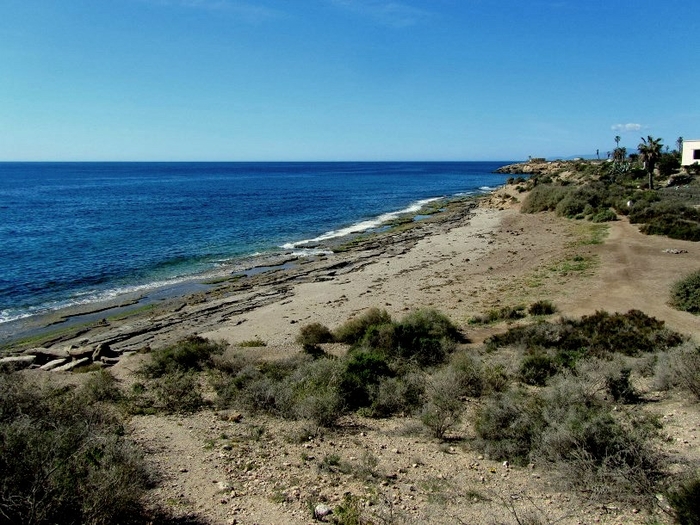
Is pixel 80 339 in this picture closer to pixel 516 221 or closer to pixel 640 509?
pixel 640 509

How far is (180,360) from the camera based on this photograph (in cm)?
1520

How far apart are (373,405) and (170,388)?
5331 mm

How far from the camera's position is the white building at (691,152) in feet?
216

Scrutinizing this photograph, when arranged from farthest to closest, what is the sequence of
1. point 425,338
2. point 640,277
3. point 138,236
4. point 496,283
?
point 138,236 → point 496,283 → point 640,277 → point 425,338

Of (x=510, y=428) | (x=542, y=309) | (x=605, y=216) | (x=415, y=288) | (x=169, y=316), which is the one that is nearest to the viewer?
(x=510, y=428)

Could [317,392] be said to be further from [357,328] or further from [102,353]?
[102,353]

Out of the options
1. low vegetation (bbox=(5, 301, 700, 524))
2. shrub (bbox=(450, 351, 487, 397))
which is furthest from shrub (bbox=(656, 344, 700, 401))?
shrub (bbox=(450, 351, 487, 397))

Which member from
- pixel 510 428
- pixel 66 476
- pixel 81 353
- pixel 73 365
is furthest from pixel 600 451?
pixel 81 353

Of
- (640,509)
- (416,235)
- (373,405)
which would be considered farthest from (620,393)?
(416,235)

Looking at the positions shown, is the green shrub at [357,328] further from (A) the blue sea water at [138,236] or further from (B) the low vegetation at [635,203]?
(B) the low vegetation at [635,203]

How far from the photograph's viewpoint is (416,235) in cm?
4747

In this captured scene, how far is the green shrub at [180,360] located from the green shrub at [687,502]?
12.1 metres

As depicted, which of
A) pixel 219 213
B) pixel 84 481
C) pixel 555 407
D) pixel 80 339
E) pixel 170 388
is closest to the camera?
pixel 84 481

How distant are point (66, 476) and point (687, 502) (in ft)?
27.5
